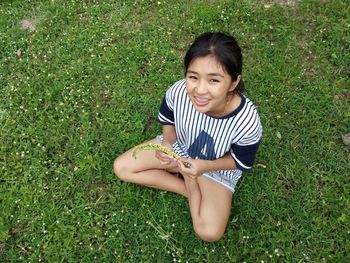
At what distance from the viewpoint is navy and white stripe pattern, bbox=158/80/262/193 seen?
3.06 m

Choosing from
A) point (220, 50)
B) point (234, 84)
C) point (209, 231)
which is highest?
point (220, 50)

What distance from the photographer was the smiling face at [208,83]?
2.65 m

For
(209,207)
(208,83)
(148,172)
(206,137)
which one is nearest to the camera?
(208,83)

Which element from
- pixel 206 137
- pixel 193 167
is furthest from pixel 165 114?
pixel 193 167

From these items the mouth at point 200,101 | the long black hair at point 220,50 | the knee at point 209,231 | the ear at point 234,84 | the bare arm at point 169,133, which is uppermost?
the long black hair at point 220,50

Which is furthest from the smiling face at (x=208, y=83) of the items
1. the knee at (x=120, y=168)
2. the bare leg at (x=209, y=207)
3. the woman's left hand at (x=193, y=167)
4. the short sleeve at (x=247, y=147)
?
the knee at (x=120, y=168)

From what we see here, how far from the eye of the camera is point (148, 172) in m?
3.87

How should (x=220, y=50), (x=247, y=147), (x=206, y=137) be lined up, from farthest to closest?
(x=206, y=137)
(x=247, y=147)
(x=220, y=50)

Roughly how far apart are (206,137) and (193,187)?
564mm

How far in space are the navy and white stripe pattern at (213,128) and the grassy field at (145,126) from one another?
2.60ft

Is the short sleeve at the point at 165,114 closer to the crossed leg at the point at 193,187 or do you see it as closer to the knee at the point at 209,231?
the crossed leg at the point at 193,187

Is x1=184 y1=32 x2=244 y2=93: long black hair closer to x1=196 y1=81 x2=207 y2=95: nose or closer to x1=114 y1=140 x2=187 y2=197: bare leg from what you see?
x1=196 y1=81 x2=207 y2=95: nose

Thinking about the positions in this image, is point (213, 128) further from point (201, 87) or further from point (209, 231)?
point (209, 231)

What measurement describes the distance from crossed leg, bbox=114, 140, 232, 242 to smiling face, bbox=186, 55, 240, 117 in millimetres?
981
